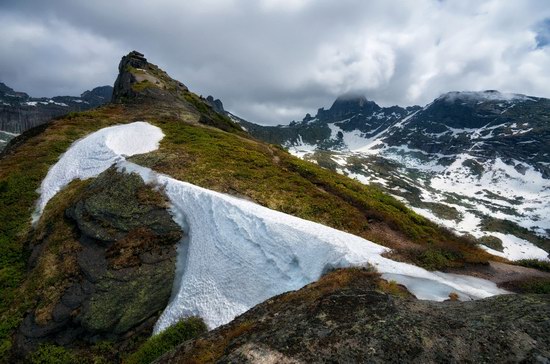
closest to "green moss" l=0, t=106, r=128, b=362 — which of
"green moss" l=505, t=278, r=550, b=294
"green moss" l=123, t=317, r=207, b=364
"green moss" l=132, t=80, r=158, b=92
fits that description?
"green moss" l=123, t=317, r=207, b=364

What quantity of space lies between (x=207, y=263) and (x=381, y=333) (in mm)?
14287

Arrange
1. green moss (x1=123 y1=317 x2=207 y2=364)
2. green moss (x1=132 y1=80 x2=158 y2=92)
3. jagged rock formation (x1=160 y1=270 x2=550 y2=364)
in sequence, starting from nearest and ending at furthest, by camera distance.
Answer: jagged rock formation (x1=160 y1=270 x2=550 y2=364)
green moss (x1=123 y1=317 x2=207 y2=364)
green moss (x1=132 y1=80 x2=158 y2=92)

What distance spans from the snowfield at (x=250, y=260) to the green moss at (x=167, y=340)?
73 centimetres

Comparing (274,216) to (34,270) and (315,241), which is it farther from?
(34,270)

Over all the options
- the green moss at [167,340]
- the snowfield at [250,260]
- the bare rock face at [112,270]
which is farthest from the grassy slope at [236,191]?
the green moss at [167,340]

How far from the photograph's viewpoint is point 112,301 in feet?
65.3

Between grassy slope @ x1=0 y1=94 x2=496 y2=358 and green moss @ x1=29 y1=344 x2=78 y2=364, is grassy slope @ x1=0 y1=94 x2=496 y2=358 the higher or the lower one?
the higher one

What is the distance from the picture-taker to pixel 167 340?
17.7 meters

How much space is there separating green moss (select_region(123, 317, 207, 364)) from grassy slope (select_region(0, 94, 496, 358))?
25.0 ft

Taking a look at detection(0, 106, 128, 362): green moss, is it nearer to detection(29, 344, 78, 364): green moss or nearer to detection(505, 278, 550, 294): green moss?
detection(29, 344, 78, 364): green moss

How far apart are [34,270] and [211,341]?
57.1ft

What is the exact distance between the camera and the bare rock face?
62.0ft

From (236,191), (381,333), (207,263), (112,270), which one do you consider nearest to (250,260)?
(207,263)

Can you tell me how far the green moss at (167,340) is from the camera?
16844 mm
